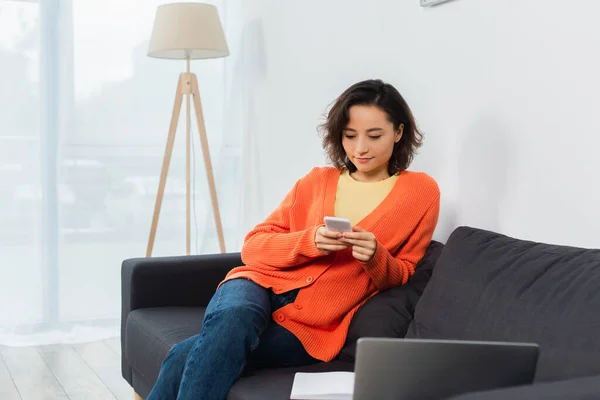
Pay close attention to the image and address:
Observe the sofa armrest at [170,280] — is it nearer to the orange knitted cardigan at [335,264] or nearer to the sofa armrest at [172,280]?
the sofa armrest at [172,280]

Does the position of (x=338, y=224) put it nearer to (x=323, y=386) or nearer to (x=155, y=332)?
(x=323, y=386)

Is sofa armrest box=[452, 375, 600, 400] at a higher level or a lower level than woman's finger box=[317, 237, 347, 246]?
higher

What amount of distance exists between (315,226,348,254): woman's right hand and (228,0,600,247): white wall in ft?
1.67

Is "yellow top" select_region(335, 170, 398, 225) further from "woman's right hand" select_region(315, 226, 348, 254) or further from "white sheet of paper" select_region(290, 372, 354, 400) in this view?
"white sheet of paper" select_region(290, 372, 354, 400)

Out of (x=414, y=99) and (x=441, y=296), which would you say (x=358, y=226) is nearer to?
(x=441, y=296)

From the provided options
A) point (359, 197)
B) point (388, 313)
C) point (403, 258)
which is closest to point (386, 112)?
point (359, 197)

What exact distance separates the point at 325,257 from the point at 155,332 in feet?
1.93

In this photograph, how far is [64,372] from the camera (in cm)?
359

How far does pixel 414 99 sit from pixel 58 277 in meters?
2.33

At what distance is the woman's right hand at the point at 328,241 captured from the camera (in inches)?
89.0

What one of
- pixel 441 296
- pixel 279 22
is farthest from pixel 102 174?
pixel 441 296

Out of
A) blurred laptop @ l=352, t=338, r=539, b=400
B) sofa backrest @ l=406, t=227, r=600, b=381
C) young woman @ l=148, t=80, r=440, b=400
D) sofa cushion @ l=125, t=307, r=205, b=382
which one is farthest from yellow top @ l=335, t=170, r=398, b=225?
blurred laptop @ l=352, t=338, r=539, b=400

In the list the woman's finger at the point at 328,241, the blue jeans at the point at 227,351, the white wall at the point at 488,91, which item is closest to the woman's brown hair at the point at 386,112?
the white wall at the point at 488,91

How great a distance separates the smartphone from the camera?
216cm
